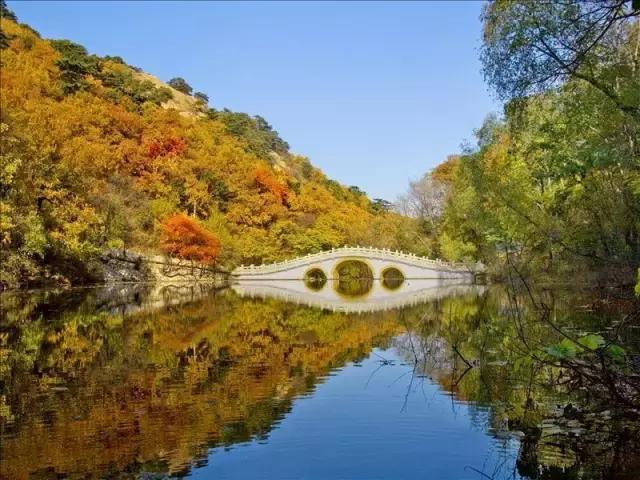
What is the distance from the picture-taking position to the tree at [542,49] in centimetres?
1108

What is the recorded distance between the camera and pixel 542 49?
11.6 meters

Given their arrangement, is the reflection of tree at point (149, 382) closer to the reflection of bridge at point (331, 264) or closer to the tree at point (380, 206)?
the reflection of bridge at point (331, 264)

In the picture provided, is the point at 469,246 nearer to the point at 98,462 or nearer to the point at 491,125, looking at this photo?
the point at 491,125

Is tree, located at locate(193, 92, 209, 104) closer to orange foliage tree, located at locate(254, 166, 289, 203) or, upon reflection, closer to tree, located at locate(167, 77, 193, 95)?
tree, located at locate(167, 77, 193, 95)

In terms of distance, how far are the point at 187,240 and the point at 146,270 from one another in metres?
3.34

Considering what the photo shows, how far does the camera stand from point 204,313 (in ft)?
73.7

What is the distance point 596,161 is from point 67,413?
10560 mm

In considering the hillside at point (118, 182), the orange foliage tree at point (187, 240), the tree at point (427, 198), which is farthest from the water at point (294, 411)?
the tree at point (427, 198)

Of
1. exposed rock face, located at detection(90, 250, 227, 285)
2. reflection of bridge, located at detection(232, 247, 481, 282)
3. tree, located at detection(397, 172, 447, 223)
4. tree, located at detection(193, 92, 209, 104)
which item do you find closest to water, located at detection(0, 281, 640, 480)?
exposed rock face, located at detection(90, 250, 227, 285)

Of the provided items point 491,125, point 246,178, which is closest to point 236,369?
point 491,125

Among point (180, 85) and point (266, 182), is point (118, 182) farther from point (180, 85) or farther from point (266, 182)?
point (180, 85)

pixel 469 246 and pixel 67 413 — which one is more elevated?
pixel 469 246

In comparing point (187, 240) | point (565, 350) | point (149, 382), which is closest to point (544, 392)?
point (565, 350)

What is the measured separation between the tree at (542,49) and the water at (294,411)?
4.46m
